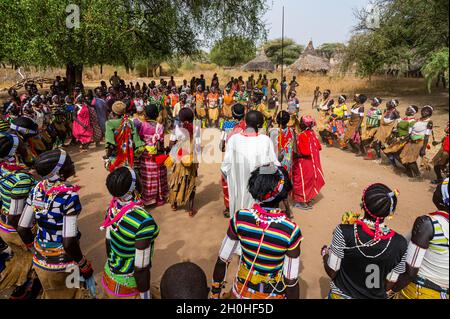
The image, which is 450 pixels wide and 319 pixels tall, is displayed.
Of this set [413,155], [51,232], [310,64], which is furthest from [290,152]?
[310,64]

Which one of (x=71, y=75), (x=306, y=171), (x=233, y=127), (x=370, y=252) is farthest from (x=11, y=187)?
(x=71, y=75)

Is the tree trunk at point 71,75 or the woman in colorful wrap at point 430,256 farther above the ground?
the tree trunk at point 71,75

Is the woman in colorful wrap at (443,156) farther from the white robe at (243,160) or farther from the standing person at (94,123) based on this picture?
the standing person at (94,123)

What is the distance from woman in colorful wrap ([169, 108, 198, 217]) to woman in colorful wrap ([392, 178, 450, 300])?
11.0 feet

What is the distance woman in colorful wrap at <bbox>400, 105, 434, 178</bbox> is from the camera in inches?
255

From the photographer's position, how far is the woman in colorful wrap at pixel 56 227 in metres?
2.29

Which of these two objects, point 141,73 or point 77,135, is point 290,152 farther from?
point 141,73

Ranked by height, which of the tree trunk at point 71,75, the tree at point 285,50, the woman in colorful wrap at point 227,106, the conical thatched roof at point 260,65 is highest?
the tree at point 285,50

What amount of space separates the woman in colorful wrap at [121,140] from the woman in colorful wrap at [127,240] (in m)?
2.72

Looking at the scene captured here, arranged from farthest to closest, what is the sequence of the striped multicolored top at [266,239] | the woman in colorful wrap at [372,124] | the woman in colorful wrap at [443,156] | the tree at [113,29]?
the tree at [113,29] → the woman in colorful wrap at [372,124] → the woman in colorful wrap at [443,156] → the striped multicolored top at [266,239]

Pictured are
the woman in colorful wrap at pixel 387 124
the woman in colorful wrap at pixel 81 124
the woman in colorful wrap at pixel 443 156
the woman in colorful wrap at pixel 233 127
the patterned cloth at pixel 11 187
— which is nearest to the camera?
the patterned cloth at pixel 11 187

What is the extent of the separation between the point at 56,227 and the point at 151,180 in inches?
113

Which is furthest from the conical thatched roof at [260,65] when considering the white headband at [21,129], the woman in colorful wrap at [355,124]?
the white headband at [21,129]

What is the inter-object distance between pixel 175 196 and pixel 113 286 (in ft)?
9.51
